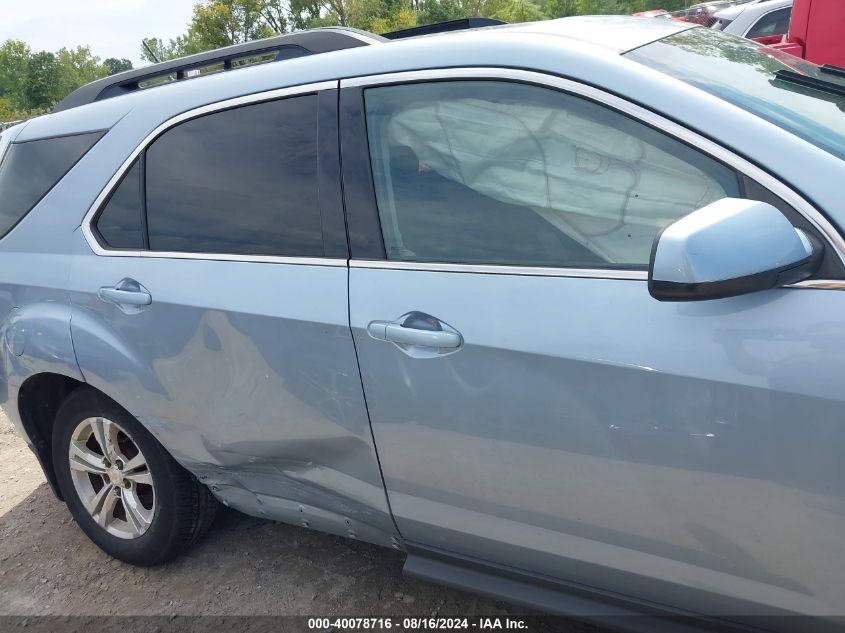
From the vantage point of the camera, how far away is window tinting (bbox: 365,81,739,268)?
5.66 feet

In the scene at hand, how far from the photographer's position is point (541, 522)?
6.11 ft

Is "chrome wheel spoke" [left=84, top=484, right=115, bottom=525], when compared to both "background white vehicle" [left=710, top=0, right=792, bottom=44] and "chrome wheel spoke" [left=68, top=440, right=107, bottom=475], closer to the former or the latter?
"chrome wheel spoke" [left=68, top=440, right=107, bottom=475]

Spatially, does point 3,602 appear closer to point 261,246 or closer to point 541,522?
point 261,246

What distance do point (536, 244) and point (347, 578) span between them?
5.22 ft

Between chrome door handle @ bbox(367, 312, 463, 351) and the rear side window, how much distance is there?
1403mm

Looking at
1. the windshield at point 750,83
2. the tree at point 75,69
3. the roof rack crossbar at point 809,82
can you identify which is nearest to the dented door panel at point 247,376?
the windshield at point 750,83

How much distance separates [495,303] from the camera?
71.3 inches

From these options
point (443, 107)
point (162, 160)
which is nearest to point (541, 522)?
point (443, 107)

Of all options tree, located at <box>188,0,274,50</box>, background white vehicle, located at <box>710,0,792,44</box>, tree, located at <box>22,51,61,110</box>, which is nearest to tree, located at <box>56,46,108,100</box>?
tree, located at <box>22,51,61,110</box>

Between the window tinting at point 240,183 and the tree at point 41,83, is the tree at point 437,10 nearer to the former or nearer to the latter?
the tree at point 41,83

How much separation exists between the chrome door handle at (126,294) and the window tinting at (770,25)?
30.4 feet

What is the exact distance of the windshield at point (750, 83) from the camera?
1.74 m

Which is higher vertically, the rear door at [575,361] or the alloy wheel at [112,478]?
the rear door at [575,361]

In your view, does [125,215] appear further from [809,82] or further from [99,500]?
[809,82]
